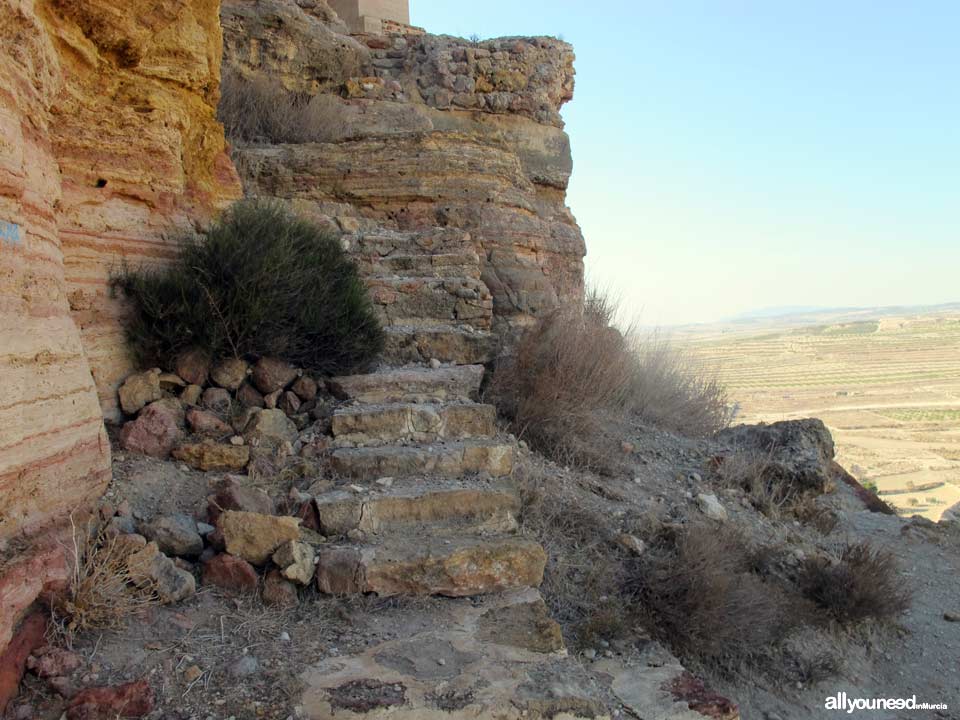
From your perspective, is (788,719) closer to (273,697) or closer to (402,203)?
(273,697)

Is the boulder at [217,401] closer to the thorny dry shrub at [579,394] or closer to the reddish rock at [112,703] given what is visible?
the thorny dry shrub at [579,394]

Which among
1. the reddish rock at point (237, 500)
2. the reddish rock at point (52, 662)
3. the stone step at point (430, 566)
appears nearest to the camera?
the reddish rock at point (52, 662)

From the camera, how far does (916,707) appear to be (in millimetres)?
3867

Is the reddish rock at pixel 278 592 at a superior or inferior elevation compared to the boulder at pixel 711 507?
superior

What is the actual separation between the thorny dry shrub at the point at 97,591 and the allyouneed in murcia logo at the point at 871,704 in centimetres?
336

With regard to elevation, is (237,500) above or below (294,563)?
above

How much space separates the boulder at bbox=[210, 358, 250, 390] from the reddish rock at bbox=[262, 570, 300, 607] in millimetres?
1541

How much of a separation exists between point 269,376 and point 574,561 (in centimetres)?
206

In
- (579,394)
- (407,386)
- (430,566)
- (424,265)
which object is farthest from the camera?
(424,265)

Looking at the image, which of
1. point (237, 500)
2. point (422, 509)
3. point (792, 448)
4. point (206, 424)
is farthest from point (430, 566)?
point (792, 448)

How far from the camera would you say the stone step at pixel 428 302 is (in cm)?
568

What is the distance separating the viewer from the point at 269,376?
14.0 ft

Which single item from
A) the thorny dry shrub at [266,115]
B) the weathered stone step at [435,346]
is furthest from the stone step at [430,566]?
the thorny dry shrub at [266,115]

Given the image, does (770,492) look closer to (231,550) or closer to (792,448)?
(792,448)
